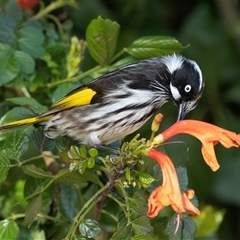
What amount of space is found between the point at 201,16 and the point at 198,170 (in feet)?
2.13

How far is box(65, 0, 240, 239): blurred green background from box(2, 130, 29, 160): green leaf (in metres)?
1.31

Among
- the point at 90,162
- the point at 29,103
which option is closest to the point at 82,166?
the point at 90,162

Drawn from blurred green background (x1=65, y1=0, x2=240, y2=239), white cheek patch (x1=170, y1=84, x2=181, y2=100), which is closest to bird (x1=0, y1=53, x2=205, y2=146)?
white cheek patch (x1=170, y1=84, x2=181, y2=100)

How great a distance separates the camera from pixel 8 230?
1286 mm

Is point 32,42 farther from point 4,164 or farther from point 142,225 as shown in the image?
point 142,225

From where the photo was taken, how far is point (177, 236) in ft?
3.98

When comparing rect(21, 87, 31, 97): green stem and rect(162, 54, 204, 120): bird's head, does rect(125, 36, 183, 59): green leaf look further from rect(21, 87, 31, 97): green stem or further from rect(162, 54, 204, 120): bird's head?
rect(21, 87, 31, 97): green stem

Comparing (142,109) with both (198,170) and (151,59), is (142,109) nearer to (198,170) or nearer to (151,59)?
(151,59)

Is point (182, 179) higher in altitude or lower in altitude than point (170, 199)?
lower

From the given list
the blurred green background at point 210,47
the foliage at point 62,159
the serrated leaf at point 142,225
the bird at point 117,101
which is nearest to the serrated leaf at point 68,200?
the foliage at point 62,159

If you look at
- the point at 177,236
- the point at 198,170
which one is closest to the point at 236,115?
the point at 198,170

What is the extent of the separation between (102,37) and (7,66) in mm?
218

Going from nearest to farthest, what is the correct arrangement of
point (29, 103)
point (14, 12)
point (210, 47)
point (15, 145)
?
point (15, 145), point (29, 103), point (14, 12), point (210, 47)

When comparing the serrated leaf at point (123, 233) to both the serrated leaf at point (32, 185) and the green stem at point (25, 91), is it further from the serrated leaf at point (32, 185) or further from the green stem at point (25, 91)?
the green stem at point (25, 91)
